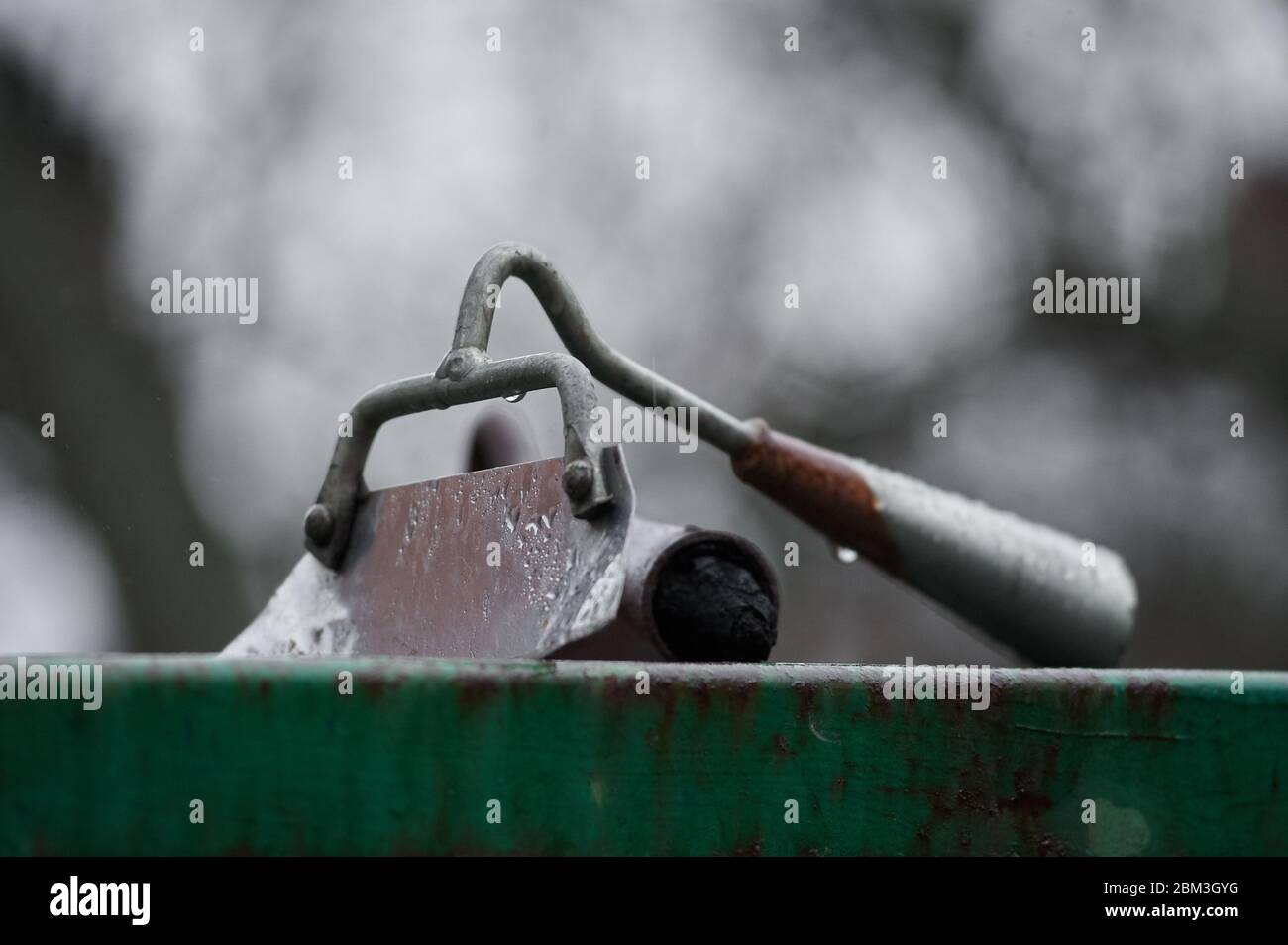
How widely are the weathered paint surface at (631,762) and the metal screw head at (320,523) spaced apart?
0.82 meters

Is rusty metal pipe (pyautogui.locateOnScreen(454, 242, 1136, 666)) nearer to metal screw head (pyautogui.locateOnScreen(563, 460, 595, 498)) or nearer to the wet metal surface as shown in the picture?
the wet metal surface

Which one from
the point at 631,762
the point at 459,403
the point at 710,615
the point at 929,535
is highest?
the point at 459,403

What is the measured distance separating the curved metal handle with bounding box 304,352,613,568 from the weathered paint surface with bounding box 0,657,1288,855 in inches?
14.1

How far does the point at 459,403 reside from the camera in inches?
67.0

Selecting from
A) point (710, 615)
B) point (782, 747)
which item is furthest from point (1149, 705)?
point (710, 615)

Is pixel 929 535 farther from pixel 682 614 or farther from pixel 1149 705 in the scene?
pixel 1149 705

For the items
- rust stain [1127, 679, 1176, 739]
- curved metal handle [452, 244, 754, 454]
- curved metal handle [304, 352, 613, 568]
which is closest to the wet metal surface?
curved metal handle [304, 352, 613, 568]

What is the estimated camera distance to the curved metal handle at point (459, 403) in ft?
4.70

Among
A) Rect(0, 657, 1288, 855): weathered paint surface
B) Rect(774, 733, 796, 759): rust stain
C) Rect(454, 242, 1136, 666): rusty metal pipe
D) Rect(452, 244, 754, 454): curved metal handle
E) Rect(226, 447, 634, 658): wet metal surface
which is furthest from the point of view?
Rect(454, 242, 1136, 666): rusty metal pipe

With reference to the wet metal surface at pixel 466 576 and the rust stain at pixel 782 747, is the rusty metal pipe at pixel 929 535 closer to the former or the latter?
the wet metal surface at pixel 466 576

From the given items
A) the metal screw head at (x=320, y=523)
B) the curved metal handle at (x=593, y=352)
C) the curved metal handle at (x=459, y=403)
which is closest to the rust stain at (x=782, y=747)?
the curved metal handle at (x=459, y=403)

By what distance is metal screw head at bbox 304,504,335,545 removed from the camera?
1.84 m

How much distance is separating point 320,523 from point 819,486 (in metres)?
0.65
